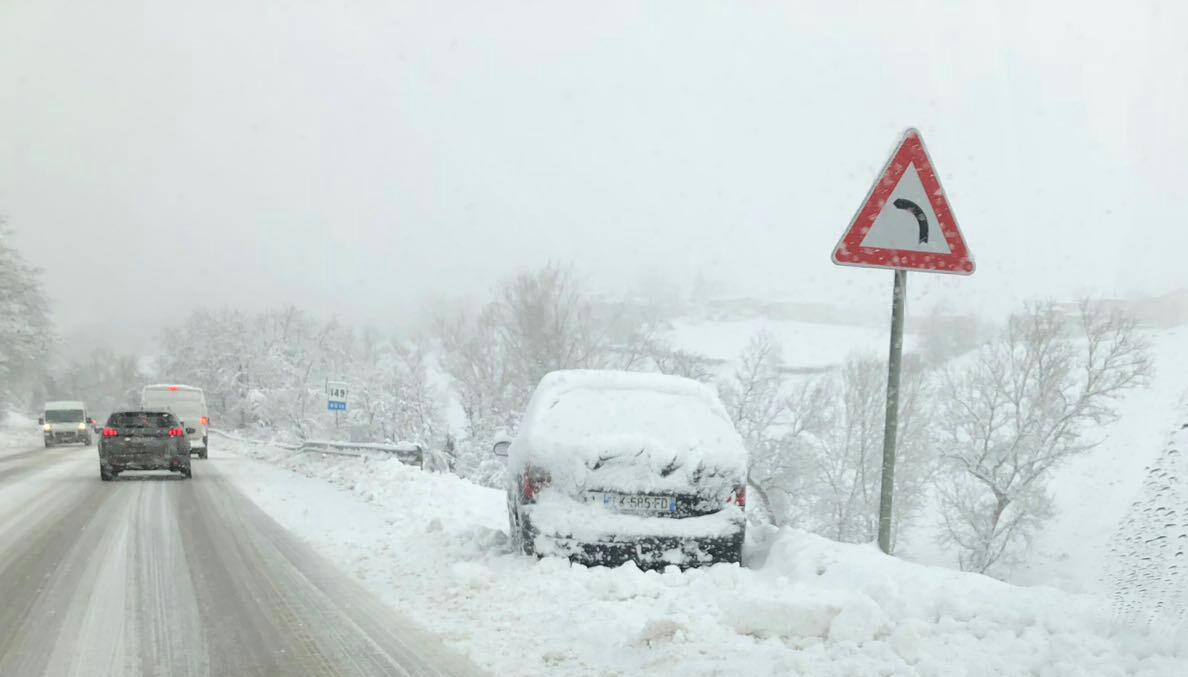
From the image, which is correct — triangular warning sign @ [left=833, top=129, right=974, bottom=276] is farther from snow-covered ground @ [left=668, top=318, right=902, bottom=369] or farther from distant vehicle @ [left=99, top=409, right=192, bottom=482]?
snow-covered ground @ [left=668, top=318, right=902, bottom=369]

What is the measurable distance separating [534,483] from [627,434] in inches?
31.7

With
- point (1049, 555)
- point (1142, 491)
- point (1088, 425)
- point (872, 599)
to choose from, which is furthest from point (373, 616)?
point (1088, 425)

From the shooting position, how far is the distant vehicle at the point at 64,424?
1662 inches

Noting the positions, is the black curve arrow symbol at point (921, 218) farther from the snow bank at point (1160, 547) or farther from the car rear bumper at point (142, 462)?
the car rear bumper at point (142, 462)

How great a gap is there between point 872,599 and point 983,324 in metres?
38.5

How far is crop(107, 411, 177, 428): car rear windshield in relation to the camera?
18016mm

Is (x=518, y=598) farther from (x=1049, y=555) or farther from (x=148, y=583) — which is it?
(x=1049, y=555)

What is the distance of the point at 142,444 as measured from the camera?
59.0 ft

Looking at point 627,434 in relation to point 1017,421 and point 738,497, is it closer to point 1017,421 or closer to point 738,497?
point 738,497

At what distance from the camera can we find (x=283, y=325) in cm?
8150

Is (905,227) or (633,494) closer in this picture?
(905,227)

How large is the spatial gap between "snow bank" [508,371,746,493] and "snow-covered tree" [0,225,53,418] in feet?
180

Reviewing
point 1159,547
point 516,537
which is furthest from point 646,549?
point 1159,547

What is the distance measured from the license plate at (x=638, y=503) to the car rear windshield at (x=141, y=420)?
49.7ft
